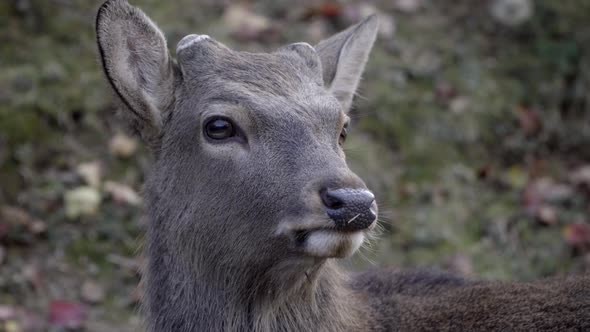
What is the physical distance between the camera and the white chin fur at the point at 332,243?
12.1ft

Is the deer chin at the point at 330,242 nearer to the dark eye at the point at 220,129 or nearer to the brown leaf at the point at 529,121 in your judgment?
the dark eye at the point at 220,129

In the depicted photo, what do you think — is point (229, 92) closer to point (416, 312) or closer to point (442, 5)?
point (416, 312)

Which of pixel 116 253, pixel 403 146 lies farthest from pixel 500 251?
pixel 116 253

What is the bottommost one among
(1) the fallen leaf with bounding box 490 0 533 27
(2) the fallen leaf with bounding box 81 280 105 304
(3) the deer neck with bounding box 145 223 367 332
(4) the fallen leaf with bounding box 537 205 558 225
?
(2) the fallen leaf with bounding box 81 280 105 304

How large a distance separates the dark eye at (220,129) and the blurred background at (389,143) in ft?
7.56

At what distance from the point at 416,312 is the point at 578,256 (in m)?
3.75

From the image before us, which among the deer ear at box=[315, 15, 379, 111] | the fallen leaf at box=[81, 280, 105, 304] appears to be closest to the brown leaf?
the deer ear at box=[315, 15, 379, 111]

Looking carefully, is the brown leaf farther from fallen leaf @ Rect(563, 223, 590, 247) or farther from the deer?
the deer

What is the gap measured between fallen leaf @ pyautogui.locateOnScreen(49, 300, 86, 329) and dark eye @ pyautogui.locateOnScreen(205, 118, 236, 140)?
3.00 metres

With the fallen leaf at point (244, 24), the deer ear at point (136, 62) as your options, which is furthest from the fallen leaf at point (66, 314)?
the fallen leaf at point (244, 24)

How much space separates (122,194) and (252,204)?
3710 mm

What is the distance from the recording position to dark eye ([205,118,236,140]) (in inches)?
167

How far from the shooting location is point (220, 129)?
14.0 feet

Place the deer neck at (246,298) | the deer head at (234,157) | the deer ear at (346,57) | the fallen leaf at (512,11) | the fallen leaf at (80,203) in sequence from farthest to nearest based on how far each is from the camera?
the fallen leaf at (512,11) < the fallen leaf at (80,203) < the deer ear at (346,57) < the deer neck at (246,298) < the deer head at (234,157)
